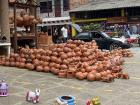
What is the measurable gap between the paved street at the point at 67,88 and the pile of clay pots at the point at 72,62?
0.82 feet

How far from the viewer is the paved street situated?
28.6 ft

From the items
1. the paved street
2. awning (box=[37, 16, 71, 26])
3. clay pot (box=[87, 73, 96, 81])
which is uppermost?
awning (box=[37, 16, 71, 26])

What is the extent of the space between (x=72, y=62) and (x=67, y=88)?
2.15 meters

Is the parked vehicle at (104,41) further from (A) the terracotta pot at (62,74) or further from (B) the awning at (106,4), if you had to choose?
(A) the terracotta pot at (62,74)

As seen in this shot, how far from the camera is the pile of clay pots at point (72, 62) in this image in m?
11.1

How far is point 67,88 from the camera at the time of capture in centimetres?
990

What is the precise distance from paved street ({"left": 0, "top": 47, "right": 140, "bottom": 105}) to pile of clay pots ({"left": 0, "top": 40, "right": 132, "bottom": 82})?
250 mm

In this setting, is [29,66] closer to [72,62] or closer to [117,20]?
[72,62]

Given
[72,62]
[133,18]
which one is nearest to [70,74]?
[72,62]

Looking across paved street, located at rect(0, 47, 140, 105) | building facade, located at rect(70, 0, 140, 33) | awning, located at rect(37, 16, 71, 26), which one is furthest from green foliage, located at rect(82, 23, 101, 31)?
paved street, located at rect(0, 47, 140, 105)

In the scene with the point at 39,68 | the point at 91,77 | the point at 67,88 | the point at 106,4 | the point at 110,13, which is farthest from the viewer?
the point at 106,4

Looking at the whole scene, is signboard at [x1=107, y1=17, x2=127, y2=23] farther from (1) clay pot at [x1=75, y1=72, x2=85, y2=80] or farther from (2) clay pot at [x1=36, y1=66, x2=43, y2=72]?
(1) clay pot at [x1=75, y1=72, x2=85, y2=80]

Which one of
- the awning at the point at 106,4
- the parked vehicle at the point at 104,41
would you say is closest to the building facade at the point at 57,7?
the awning at the point at 106,4

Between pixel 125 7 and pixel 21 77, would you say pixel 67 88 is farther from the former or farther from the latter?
pixel 125 7
